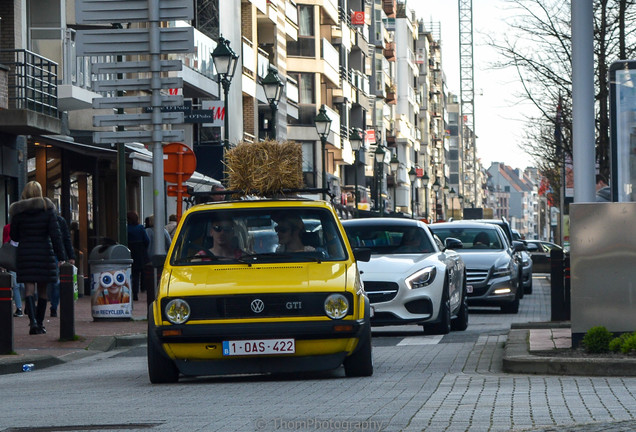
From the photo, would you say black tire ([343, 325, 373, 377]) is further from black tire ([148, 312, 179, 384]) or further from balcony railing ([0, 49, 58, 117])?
balcony railing ([0, 49, 58, 117])

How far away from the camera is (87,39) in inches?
878

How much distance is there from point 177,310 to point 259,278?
73 centimetres

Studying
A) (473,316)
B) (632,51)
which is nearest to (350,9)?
(632,51)

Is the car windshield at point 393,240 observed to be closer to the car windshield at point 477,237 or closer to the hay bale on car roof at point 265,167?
the hay bale on car roof at point 265,167

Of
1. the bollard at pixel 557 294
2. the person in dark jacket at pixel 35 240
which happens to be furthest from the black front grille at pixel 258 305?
the bollard at pixel 557 294

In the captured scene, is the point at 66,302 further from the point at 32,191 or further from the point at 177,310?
the point at 177,310

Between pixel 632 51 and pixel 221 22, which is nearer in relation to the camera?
pixel 632 51

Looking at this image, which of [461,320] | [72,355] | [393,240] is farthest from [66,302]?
[461,320]

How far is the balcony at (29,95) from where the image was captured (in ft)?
90.7

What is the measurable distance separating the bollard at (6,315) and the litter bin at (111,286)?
5.78 meters

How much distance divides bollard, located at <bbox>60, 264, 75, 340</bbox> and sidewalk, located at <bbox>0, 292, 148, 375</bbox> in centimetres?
15

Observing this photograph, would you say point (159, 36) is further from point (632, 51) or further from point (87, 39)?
point (632, 51)

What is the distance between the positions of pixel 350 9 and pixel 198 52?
156 ft

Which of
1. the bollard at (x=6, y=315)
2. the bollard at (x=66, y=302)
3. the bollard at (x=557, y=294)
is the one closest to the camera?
the bollard at (x=6, y=315)
